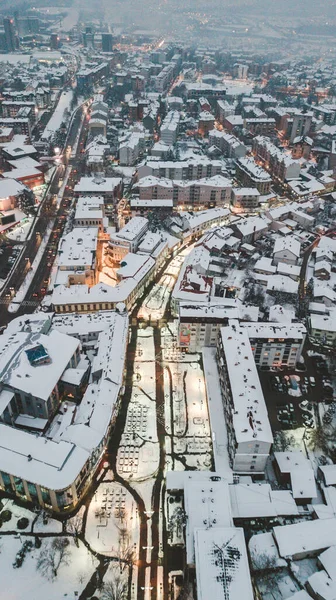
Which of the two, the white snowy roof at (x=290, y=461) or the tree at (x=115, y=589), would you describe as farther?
the white snowy roof at (x=290, y=461)

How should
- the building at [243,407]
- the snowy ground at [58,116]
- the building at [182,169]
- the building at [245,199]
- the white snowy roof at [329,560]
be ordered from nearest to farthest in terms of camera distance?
1. the white snowy roof at [329,560]
2. the building at [243,407]
3. the building at [245,199]
4. the building at [182,169]
5. the snowy ground at [58,116]

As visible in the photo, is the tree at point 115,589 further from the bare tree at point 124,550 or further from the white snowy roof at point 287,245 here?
the white snowy roof at point 287,245

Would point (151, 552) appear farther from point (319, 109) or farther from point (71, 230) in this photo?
point (319, 109)

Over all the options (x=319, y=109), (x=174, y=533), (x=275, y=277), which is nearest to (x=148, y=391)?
(x=174, y=533)

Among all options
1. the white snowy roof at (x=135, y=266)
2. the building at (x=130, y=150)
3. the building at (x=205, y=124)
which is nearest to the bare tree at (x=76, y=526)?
the white snowy roof at (x=135, y=266)

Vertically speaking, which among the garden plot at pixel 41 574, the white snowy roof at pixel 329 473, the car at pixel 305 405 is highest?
the car at pixel 305 405

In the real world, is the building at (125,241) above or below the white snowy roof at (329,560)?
above

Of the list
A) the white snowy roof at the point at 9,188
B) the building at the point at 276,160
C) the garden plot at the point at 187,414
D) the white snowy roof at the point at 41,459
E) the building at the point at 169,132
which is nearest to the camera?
the white snowy roof at the point at 41,459
